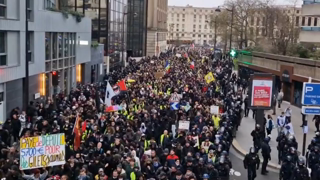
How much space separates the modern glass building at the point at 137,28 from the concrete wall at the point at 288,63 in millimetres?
28692

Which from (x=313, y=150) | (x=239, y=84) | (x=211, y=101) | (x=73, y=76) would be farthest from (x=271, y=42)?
(x=313, y=150)

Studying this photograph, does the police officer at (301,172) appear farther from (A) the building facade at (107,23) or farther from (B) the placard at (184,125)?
(A) the building facade at (107,23)

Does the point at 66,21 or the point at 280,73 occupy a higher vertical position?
the point at 66,21

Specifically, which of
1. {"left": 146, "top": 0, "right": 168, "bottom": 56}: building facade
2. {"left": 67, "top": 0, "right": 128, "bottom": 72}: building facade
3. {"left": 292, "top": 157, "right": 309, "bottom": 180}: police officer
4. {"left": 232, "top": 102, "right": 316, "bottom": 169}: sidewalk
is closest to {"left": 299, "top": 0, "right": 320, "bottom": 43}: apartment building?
{"left": 232, "top": 102, "right": 316, "bottom": 169}: sidewalk

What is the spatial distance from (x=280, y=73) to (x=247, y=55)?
1137 centimetres

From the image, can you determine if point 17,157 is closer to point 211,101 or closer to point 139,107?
point 139,107

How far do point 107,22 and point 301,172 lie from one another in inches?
1284

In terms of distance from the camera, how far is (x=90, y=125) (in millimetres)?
16781

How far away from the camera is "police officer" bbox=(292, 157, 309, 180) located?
→ 1335cm

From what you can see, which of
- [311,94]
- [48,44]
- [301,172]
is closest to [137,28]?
[48,44]

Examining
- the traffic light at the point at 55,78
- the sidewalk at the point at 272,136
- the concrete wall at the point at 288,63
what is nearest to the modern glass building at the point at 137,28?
the concrete wall at the point at 288,63

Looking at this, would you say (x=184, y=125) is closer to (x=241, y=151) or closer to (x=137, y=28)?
(x=241, y=151)

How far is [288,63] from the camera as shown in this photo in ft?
116

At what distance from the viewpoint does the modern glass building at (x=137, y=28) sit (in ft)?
244
